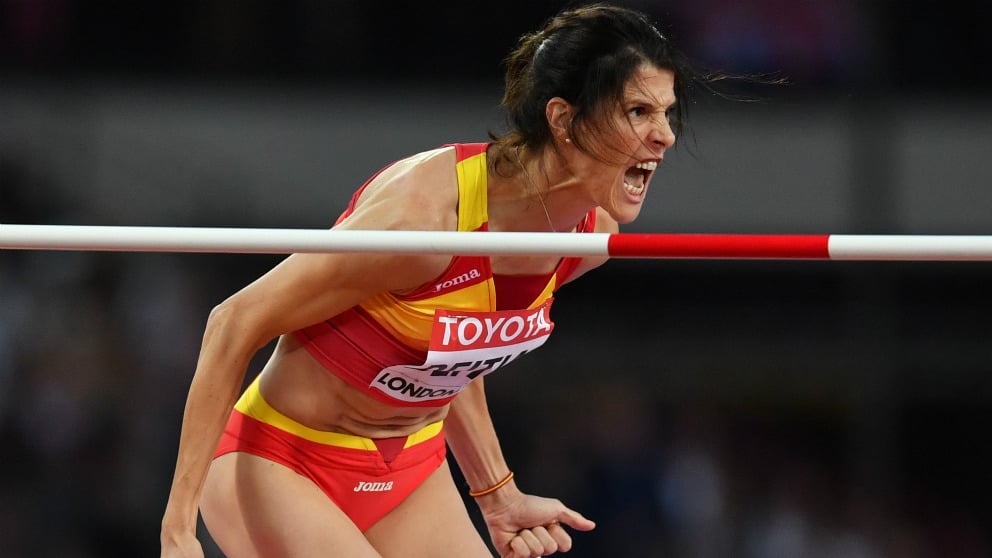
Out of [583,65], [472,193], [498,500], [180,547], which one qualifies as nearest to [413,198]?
[472,193]

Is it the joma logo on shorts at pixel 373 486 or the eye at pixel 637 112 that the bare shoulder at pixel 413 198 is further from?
the joma logo on shorts at pixel 373 486

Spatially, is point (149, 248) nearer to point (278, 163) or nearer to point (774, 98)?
point (278, 163)

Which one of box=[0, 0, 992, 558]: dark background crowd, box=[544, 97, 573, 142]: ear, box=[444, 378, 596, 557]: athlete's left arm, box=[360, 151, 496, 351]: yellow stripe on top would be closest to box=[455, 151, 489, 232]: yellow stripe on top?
box=[360, 151, 496, 351]: yellow stripe on top

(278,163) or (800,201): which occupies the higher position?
(278,163)

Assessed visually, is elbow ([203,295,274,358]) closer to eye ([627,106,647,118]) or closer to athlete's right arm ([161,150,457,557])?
athlete's right arm ([161,150,457,557])

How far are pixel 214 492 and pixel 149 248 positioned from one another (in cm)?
51

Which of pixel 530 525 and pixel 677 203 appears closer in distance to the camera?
pixel 530 525

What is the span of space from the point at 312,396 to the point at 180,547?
0.34 metres

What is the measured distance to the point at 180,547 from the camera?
170 cm

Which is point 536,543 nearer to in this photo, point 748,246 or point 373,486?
point 373,486

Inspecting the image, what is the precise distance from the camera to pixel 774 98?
4820 mm

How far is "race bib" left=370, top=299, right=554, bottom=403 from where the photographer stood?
183 centimetres

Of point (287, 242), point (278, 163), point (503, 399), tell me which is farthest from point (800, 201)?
point (287, 242)

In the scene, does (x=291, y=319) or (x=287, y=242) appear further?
(x=291, y=319)
